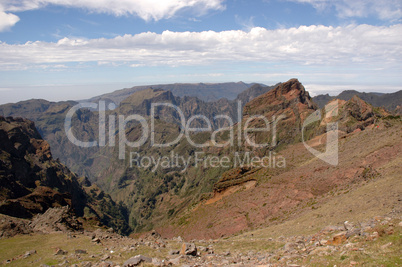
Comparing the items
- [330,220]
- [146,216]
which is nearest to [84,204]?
[146,216]

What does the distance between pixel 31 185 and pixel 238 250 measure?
357 feet

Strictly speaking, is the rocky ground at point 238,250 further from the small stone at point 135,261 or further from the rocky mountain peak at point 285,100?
the rocky mountain peak at point 285,100

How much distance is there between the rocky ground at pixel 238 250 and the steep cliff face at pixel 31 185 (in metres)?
17.4

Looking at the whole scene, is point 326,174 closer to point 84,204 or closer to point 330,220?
point 330,220

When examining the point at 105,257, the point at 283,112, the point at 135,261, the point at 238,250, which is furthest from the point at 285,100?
the point at 135,261

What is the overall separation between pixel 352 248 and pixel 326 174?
91.4ft

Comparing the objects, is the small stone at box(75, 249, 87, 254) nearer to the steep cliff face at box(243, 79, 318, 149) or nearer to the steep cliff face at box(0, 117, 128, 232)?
the steep cliff face at box(0, 117, 128, 232)

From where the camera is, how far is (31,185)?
107 meters

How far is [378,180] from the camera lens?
31156mm

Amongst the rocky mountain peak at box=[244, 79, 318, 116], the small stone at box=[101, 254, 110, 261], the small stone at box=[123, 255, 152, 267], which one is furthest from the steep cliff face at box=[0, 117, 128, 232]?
the rocky mountain peak at box=[244, 79, 318, 116]

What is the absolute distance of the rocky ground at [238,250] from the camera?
1389cm
